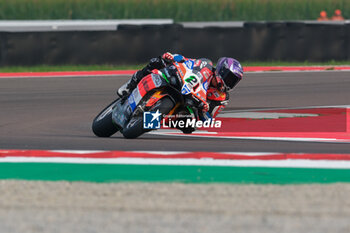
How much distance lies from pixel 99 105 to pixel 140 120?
5.13m

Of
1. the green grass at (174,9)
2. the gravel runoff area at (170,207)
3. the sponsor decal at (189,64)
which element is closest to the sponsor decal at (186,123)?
the sponsor decal at (189,64)

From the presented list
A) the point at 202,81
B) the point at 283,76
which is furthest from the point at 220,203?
the point at 283,76

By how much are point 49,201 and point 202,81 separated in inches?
141

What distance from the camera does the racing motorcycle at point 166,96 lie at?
32.0ft

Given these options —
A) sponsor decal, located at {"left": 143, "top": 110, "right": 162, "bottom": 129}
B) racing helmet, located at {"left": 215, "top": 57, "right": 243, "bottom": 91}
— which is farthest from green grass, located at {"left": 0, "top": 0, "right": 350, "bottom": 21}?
sponsor decal, located at {"left": 143, "top": 110, "right": 162, "bottom": 129}

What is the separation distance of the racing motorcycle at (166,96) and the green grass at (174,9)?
26.3 meters

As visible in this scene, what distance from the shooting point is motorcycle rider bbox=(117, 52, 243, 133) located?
394 inches

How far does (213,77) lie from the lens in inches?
397

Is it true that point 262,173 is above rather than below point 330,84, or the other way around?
above

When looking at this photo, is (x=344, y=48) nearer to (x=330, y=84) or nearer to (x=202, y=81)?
(x=330, y=84)

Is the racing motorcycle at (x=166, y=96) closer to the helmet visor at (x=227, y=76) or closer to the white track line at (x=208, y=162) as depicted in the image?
the helmet visor at (x=227, y=76)

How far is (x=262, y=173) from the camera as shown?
25.7 feet

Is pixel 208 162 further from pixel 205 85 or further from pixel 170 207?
pixel 205 85

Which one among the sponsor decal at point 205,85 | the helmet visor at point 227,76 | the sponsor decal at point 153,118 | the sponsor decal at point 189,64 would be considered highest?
the sponsor decal at point 189,64
